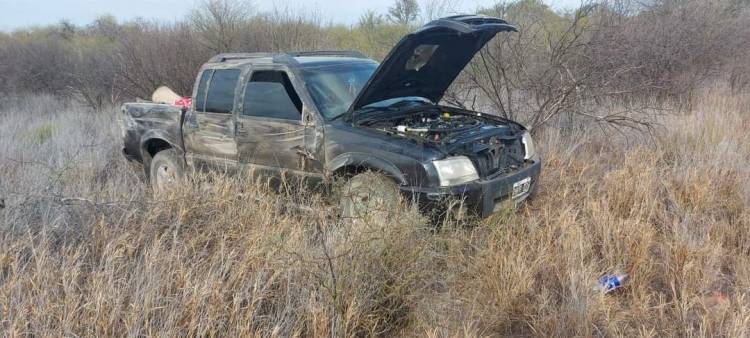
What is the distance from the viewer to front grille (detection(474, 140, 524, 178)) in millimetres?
3725

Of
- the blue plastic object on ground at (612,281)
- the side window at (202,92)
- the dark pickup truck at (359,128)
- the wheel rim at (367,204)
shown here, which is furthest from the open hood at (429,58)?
the blue plastic object on ground at (612,281)

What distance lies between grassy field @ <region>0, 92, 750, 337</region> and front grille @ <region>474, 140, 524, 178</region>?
381 millimetres

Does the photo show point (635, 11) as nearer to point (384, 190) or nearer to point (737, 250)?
point (737, 250)

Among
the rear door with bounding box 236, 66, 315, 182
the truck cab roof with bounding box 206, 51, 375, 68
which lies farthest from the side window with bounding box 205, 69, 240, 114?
the rear door with bounding box 236, 66, 315, 182

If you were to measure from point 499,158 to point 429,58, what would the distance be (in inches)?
47.8

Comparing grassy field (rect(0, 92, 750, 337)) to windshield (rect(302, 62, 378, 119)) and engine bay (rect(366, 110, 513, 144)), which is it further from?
windshield (rect(302, 62, 378, 119))

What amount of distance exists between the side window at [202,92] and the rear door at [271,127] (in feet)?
2.04

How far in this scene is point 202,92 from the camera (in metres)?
4.93

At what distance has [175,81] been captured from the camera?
10.6 meters

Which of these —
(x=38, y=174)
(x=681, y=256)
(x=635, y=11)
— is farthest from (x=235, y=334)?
Answer: (x=635, y=11)

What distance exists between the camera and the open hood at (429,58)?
3.71m

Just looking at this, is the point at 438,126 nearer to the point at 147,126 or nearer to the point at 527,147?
the point at 527,147

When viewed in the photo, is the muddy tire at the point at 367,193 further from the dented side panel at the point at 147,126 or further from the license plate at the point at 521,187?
the dented side panel at the point at 147,126

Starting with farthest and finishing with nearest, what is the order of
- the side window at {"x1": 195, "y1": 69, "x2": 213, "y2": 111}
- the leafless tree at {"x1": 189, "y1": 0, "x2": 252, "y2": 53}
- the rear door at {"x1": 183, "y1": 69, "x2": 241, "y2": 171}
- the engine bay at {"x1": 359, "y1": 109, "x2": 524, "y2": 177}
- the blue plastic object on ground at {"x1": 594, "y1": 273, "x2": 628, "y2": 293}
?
the leafless tree at {"x1": 189, "y1": 0, "x2": 252, "y2": 53} → the side window at {"x1": 195, "y1": 69, "x2": 213, "y2": 111} → the rear door at {"x1": 183, "y1": 69, "x2": 241, "y2": 171} → the engine bay at {"x1": 359, "y1": 109, "x2": 524, "y2": 177} → the blue plastic object on ground at {"x1": 594, "y1": 273, "x2": 628, "y2": 293}
